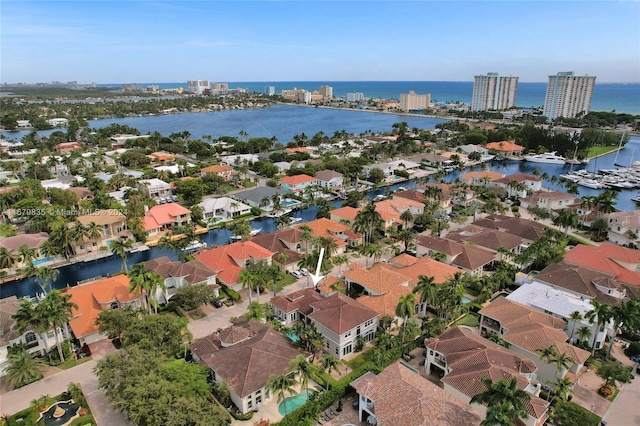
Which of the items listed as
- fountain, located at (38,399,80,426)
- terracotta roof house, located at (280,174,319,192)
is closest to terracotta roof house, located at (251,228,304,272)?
fountain, located at (38,399,80,426)

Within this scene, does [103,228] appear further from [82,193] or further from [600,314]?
[600,314]

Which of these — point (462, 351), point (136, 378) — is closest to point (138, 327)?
point (136, 378)

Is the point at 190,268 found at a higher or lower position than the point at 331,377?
higher

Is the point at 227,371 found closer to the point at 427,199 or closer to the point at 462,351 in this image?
the point at 462,351

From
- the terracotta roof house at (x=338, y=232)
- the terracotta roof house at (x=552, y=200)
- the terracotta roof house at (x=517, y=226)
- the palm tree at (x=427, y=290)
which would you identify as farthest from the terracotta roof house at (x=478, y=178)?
the palm tree at (x=427, y=290)

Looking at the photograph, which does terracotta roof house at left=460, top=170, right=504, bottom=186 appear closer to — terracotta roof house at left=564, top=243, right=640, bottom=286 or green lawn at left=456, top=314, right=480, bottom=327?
terracotta roof house at left=564, top=243, right=640, bottom=286

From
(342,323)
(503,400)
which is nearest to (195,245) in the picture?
(342,323)
